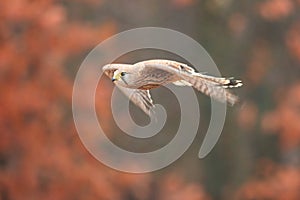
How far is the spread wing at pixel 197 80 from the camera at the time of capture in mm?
810

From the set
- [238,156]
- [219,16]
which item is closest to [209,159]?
[238,156]

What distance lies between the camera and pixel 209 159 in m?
8.00

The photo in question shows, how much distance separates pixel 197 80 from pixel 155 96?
3.79 meters

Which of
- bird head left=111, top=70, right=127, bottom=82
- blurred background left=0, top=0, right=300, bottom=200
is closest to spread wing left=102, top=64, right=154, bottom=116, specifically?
bird head left=111, top=70, right=127, bottom=82

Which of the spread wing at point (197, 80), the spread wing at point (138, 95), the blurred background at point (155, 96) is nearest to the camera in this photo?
the spread wing at point (197, 80)

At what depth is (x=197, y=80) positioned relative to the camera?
83 centimetres

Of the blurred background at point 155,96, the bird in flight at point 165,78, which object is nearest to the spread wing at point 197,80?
the bird in flight at point 165,78

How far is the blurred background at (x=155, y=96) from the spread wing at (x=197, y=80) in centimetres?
454

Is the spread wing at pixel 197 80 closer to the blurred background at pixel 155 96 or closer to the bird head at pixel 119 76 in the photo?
the bird head at pixel 119 76

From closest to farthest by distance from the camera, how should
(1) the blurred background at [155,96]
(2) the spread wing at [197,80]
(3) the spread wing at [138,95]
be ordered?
(2) the spread wing at [197,80]
(3) the spread wing at [138,95]
(1) the blurred background at [155,96]

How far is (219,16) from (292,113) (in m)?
1.25

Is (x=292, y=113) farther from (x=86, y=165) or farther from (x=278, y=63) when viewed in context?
(x=86, y=165)

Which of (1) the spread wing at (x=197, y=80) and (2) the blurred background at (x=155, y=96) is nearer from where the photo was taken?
(1) the spread wing at (x=197, y=80)

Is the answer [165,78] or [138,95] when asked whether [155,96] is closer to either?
[138,95]
